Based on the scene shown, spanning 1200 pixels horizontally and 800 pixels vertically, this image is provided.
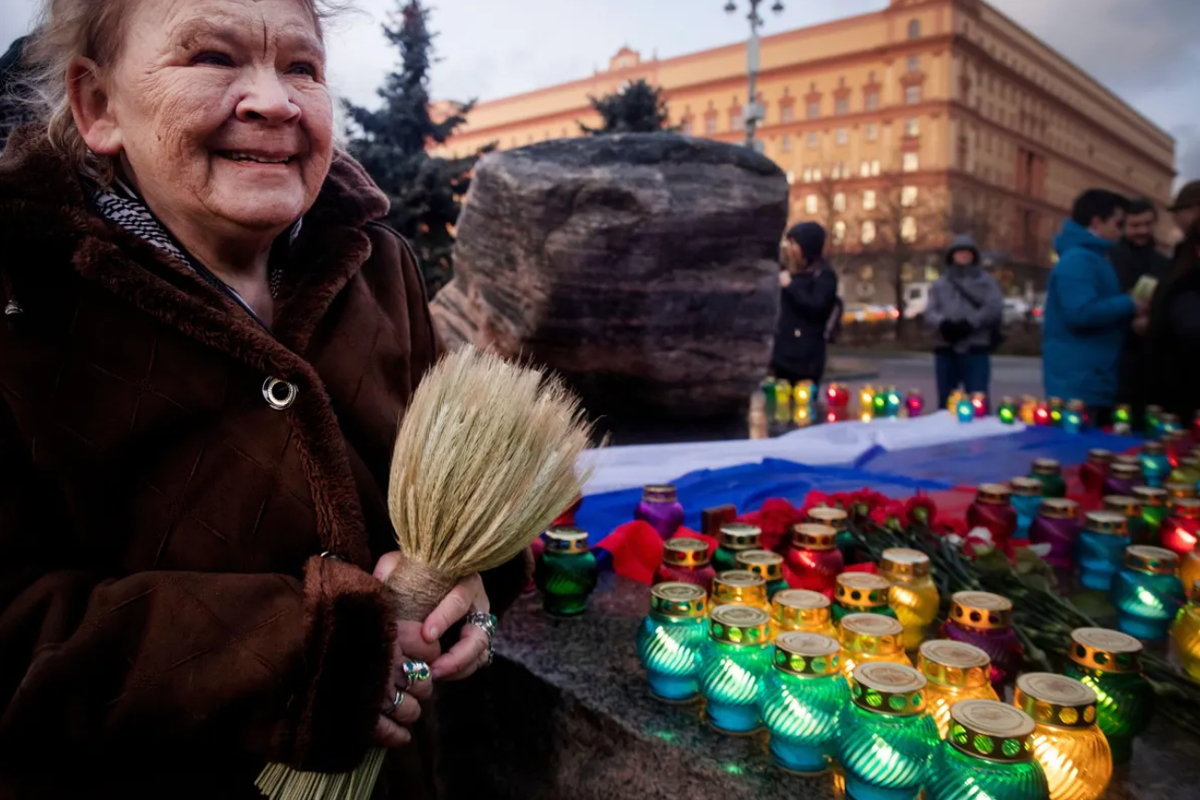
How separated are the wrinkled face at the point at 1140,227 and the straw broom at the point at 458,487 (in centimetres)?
662

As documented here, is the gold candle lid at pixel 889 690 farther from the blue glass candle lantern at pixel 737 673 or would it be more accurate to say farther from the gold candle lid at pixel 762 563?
A: the gold candle lid at pixel 762 563

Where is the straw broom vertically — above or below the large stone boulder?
below

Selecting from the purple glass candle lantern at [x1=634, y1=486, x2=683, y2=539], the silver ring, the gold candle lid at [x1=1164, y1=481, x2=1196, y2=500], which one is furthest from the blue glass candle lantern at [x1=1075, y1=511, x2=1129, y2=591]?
the silver ring

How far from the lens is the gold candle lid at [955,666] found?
1385 millimetres

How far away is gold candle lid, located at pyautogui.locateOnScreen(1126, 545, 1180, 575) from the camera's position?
2.05 m

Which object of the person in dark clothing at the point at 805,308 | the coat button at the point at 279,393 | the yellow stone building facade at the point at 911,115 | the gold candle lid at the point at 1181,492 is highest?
the yellow stone building facade at the point at 911,115

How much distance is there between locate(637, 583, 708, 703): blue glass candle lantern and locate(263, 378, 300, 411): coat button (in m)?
0.85

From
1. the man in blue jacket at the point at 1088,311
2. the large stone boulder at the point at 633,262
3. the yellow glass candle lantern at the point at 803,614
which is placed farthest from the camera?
the man in blue jacket at the point at 1088,311

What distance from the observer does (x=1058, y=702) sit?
1278 millimetres

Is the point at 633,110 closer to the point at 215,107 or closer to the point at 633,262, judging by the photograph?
the point at 633,262

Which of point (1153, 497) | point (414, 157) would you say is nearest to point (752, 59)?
point (414, 157)

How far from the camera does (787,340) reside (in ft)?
22.2

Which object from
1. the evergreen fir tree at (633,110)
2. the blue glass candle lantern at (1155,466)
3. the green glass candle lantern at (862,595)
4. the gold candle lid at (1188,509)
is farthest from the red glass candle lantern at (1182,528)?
the evergreen fir tree at (633,110)

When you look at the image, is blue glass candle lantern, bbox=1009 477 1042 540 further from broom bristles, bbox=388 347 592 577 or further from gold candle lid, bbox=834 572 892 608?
broom bristles, bbox=388 347 592 577
